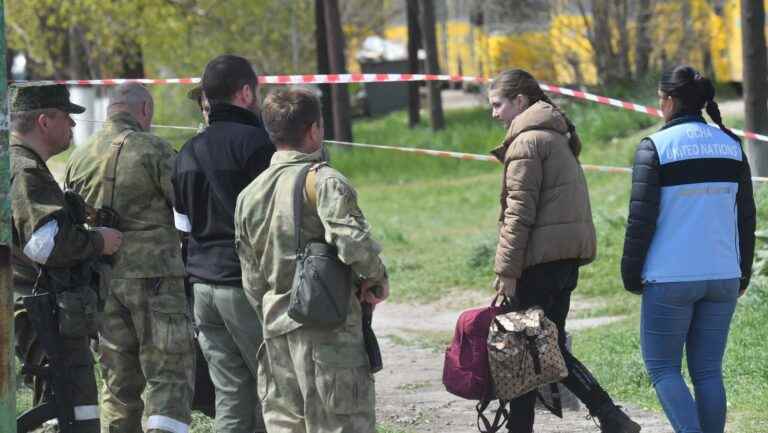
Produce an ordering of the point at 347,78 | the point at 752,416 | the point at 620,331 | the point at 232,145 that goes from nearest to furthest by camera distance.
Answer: the point at 232,145 → the point at 752,416 → the point at 347,78 → the point at 620,331

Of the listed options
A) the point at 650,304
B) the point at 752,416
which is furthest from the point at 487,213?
the point at 650,304

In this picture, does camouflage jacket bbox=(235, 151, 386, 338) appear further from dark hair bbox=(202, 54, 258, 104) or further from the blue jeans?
the blue jeans

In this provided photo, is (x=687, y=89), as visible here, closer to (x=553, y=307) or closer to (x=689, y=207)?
(x=689, y=207)

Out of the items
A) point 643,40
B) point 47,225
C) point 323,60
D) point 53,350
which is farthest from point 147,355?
point 643,40

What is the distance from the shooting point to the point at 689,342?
5301 millimetres

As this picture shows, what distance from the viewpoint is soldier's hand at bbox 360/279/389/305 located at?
4523 millimetres

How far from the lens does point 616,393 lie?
7031 millimetres

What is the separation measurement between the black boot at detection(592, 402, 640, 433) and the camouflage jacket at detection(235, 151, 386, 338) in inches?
69.6

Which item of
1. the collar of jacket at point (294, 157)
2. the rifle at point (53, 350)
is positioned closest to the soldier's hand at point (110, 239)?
the rifle at point (53, 350)

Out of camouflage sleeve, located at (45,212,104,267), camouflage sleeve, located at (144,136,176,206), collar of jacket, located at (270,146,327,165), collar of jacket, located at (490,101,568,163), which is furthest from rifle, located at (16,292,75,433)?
collar of jacket, located at (490,101,568,163)

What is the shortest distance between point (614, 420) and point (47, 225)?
8.54 feet


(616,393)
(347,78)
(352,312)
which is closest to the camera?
(352,312)

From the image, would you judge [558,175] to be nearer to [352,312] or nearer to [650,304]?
[650,304]

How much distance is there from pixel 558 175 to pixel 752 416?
1678 mm
